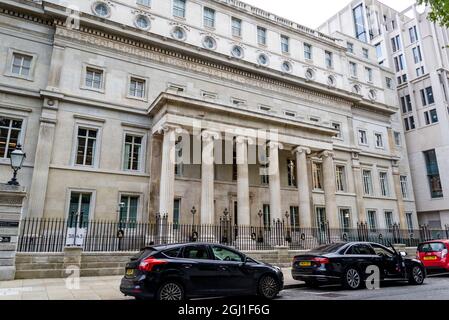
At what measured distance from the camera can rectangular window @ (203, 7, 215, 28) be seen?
2606 cm

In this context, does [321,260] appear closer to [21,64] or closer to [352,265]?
[352,265]

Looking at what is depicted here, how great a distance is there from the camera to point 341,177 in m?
30.1

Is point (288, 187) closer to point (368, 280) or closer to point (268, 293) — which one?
point (368, 280)

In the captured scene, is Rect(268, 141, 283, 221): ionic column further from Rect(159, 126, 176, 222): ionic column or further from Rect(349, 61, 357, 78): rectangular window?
Rect(349, 61, 357, 78): rectangular window

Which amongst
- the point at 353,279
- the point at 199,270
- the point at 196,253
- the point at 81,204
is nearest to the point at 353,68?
the point at 353,279

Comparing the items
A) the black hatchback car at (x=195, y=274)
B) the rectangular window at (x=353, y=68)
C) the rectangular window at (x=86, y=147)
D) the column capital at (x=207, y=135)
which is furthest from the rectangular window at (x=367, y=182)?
the black hatchback car at (x=195, y=274)

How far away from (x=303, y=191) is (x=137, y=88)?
45.3 feet

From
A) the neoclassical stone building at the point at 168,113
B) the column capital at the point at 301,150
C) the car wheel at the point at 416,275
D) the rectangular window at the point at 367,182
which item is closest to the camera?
the car wheel at the point at 416,275

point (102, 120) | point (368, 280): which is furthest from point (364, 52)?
point (368, 280)

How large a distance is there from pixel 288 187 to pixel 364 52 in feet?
69.1

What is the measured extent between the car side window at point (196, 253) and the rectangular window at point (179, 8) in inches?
838

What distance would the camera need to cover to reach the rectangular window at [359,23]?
53438 mm

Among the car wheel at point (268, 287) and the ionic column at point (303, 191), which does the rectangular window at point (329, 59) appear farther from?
the car wheel at point (268, 287)

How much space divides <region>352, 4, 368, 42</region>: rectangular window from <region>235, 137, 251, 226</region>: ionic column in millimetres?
43169
